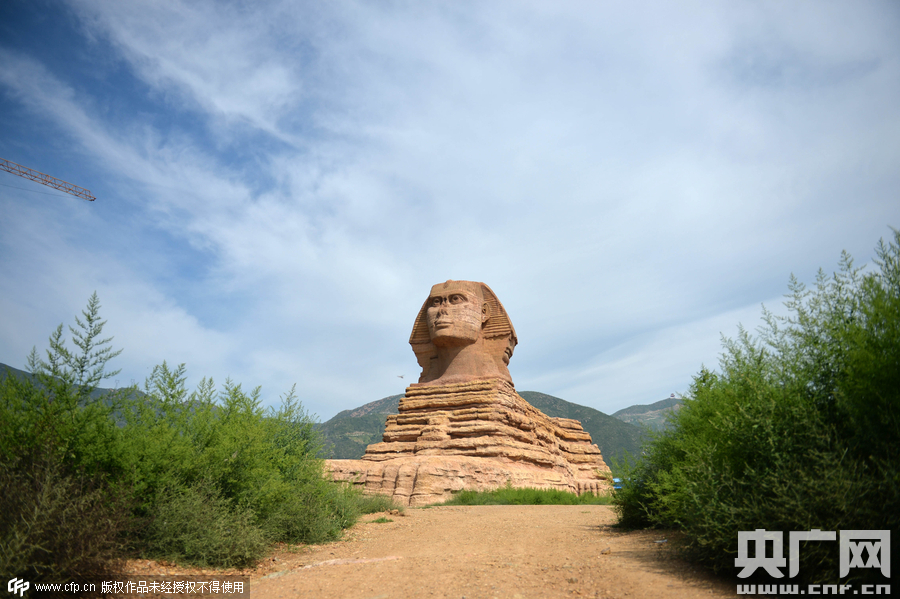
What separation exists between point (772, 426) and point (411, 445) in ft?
46.8

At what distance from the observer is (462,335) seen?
20281 millimetres

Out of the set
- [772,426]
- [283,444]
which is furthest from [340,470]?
[772,426]

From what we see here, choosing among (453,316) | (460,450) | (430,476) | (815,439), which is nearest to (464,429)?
(460,450)

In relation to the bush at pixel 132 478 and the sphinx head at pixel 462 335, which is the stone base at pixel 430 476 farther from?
the bush at pixel 132 478

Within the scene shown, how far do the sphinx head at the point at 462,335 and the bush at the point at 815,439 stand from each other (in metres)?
14.7

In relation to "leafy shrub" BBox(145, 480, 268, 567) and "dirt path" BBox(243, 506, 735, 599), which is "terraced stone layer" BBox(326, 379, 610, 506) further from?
"leafy shrub" BBox(145, 480, 268, 567)

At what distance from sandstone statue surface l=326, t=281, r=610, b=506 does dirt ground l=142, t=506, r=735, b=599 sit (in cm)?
600

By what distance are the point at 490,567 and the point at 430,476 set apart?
30.0ft

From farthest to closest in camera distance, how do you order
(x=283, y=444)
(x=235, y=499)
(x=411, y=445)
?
1. (x=411, y=445)
2. (x=283, y=444)
3. (x=235, y=499)

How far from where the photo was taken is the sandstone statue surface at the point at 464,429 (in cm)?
1494

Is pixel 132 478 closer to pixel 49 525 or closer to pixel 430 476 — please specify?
pixel 49 525

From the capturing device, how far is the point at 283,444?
350 inches

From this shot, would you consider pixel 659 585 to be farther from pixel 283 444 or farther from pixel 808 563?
pixel 283 444

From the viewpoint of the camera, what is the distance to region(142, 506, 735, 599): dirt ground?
4668 mm
